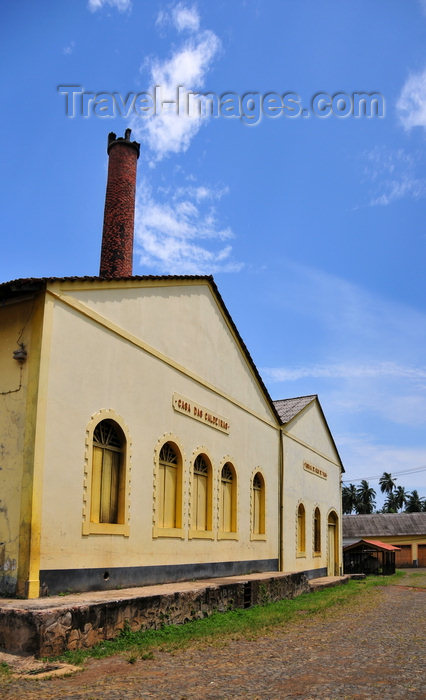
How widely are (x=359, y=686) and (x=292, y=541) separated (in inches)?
550

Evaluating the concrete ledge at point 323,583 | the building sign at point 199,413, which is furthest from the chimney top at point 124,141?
the concrete ledge at point 323,583

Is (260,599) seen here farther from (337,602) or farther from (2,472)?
(2,472)

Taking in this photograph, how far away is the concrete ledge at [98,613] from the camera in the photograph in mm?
7168

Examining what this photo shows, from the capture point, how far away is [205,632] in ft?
32.2

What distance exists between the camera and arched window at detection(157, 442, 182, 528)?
1230cm

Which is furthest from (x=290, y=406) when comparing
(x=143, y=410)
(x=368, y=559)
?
(x=368, y=559)

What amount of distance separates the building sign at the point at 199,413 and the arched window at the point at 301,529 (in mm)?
7538

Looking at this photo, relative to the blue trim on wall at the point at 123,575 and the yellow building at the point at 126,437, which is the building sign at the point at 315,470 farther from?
the blue trim on wall at the point at 123,575

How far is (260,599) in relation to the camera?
14227 millimetres

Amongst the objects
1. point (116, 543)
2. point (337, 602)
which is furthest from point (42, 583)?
point (337, 602)

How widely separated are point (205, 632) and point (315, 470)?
14440mm

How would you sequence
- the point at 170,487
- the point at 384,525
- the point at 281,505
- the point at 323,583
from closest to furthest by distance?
the point at 170,487 → the point at 281,505 → the point at 323,583 → the point at 384,525

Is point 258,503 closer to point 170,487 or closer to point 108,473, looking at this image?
point 170,487

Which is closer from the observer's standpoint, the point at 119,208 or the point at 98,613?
the point at 98,613
